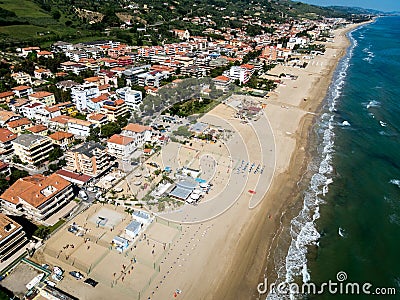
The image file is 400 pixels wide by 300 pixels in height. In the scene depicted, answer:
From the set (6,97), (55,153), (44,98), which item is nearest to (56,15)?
(6,97)

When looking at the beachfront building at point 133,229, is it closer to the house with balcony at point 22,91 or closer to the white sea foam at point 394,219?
the white sea foam at point 394,219

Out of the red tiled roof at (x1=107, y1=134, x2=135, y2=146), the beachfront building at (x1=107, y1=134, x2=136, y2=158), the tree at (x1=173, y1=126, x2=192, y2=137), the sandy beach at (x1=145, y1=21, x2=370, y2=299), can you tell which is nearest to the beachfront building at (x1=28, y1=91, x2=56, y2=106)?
the red tiled roof at (x1=107, y1=134, x2=135, y2=146)

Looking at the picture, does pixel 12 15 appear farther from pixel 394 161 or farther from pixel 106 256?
pixel 394 161

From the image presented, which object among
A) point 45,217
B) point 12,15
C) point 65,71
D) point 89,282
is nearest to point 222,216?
point 89,282

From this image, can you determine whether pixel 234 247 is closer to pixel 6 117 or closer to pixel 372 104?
pixel 6 117

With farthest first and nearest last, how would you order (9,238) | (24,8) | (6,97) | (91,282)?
(24,8)
(6,97)
(9,238)
(91,282)

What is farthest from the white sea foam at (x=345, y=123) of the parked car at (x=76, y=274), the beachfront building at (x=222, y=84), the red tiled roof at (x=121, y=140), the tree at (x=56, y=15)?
the tree at (x=56, y=15)
